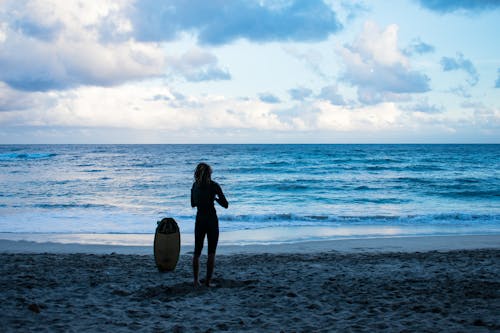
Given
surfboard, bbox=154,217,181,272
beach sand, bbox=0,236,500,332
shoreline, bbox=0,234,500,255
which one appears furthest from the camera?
shoreline, bbox=0,234,500,255

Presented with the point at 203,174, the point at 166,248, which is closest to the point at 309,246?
the point at 166,248

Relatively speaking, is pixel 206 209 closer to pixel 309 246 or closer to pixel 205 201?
pixel 205 201

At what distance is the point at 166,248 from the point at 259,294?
1.92 meters

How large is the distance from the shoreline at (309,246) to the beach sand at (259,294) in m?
0.83

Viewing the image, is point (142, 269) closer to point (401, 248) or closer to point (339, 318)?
point (339, 318)

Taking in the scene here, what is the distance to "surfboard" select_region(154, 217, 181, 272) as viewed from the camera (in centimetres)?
679

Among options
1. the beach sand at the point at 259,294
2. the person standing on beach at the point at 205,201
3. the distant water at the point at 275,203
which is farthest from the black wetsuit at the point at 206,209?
the distant water at the point at 275,203

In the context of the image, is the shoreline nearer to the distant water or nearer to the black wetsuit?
the distant water

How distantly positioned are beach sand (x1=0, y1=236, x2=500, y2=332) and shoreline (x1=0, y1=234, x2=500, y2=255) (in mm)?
826

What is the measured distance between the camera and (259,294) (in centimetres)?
557

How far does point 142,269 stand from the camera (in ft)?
23.2

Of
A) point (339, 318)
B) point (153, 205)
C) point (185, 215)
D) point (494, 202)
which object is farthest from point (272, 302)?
point (494, 202)

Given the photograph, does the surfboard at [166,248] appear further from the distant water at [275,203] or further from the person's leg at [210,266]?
the distant water at [275,203]

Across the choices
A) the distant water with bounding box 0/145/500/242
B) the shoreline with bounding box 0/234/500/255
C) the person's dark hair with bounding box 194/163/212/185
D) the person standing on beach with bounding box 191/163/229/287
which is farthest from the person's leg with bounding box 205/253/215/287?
the distant water with bounding box 0/145/500/242
